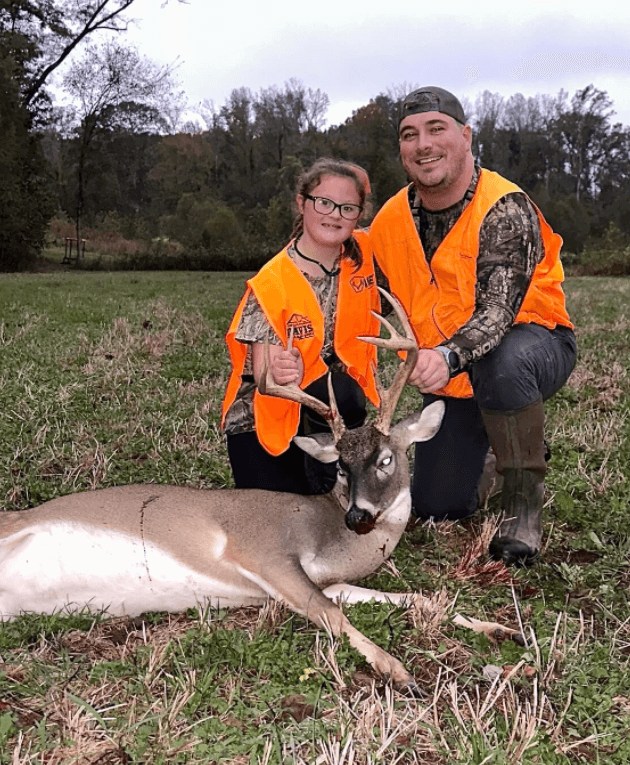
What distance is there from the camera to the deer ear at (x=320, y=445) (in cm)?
307

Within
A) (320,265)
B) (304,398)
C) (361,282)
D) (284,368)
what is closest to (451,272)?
(361,282)

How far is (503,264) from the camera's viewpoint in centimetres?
346

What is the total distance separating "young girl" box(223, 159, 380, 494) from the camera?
3498 mm

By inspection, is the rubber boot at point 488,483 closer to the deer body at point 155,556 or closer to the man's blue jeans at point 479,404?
the man's blue jeans at point 479,404

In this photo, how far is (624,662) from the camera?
2.44 m

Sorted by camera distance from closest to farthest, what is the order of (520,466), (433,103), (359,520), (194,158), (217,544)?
(359,520) < (217,544) < (520,466) < (433,103) < (194,158)

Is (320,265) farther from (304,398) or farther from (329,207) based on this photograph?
(304,398)

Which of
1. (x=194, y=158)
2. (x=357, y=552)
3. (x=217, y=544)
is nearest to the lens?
(x=217, y=544)

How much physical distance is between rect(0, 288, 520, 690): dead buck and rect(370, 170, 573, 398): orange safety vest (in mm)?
750

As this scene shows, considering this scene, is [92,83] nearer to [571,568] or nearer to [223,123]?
[223,123]

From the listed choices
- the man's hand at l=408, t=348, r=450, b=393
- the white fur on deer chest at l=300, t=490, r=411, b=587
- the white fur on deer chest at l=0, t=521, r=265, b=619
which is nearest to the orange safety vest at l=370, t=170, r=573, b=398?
the man's hand at l=408, t=348, r=450, b=393

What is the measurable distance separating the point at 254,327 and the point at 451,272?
919 millimetres

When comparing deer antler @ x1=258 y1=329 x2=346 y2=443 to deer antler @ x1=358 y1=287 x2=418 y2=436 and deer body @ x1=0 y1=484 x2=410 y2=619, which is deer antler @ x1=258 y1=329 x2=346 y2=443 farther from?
deer body @ x1=0 y1=484 x2=410 y2=619

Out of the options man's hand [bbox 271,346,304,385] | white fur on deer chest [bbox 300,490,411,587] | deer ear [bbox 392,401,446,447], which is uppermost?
man's hand [bbox 271,346,304,385]
